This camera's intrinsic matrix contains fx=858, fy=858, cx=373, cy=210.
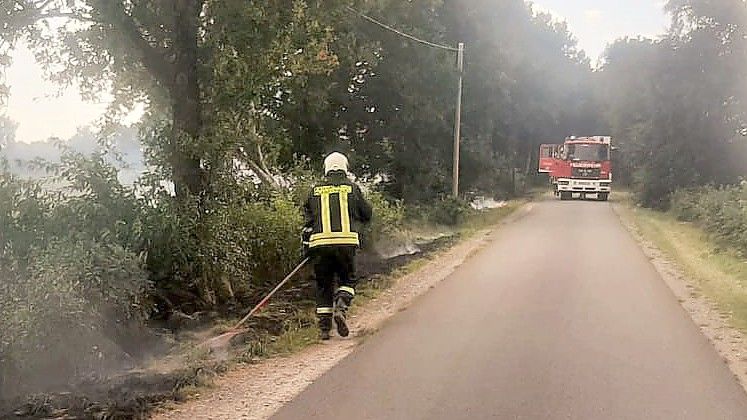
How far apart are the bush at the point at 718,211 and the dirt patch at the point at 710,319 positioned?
3.40 meters

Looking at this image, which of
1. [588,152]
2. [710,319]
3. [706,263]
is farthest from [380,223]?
[588,152]

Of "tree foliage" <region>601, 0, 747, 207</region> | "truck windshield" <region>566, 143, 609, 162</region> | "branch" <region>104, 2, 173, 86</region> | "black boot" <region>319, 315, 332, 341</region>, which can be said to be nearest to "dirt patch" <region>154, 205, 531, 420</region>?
"black boot" <region>319, 315, 332, 341</region>

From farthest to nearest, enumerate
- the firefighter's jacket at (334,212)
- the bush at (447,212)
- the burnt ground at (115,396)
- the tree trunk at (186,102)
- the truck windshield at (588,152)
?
the truck windshield at (588,152) → the bush at (447,212) → the tree trunk at (186,102) → the firefighter's jacket at (334,212) → the burnt ground at (115,396)

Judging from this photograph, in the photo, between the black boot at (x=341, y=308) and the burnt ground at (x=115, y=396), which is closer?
the burnt ground at (x=115, y=396)

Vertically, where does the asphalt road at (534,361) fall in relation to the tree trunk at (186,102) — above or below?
below

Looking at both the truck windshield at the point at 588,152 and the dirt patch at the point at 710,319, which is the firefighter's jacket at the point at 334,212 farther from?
the truck windshield at the point at 588,152

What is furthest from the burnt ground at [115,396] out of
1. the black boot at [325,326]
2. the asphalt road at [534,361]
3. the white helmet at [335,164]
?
the white helmet at [335,164]

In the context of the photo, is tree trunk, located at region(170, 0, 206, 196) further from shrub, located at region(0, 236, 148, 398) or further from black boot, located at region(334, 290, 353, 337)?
black boot, located at region(334, 290, 353, 337)

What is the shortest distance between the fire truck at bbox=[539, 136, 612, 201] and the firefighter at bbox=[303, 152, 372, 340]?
39.7 m

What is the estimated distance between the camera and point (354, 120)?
29453mm

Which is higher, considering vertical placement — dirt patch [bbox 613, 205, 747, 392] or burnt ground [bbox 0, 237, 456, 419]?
burnt ground [bbox 0, 237, 456, 419]

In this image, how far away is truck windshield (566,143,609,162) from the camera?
47.1 metres

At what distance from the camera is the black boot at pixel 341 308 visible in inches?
365

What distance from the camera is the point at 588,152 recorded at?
47.2 m
